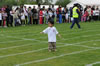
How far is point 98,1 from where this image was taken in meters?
47.4

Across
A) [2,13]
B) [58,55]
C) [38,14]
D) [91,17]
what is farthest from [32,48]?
[91,17]

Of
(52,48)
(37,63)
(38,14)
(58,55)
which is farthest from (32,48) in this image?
(38,14)

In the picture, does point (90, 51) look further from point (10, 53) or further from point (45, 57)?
point (10, 53)

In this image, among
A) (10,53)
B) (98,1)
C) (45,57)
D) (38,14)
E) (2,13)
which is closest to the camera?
(45,57)

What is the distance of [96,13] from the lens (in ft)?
98.7

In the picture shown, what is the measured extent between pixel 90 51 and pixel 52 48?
4.73 feet

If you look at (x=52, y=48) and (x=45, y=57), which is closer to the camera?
(x=45, y=57)

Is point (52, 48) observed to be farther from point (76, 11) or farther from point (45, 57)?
point (76, 11)

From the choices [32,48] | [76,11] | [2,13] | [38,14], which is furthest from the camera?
[38,14]

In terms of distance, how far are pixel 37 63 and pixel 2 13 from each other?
48.3 ft

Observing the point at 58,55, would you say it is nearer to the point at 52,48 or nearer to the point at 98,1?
the point at 52,48

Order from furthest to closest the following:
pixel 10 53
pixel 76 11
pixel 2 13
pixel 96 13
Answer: pixel 96 13 → pixel 2 13 → pixel 76 11 → pixel 10 53

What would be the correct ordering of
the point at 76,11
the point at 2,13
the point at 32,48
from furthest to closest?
the point at 2,13 → the point at 76,11 → the point at 32,48

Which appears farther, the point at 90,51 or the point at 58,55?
the point at 90,51
